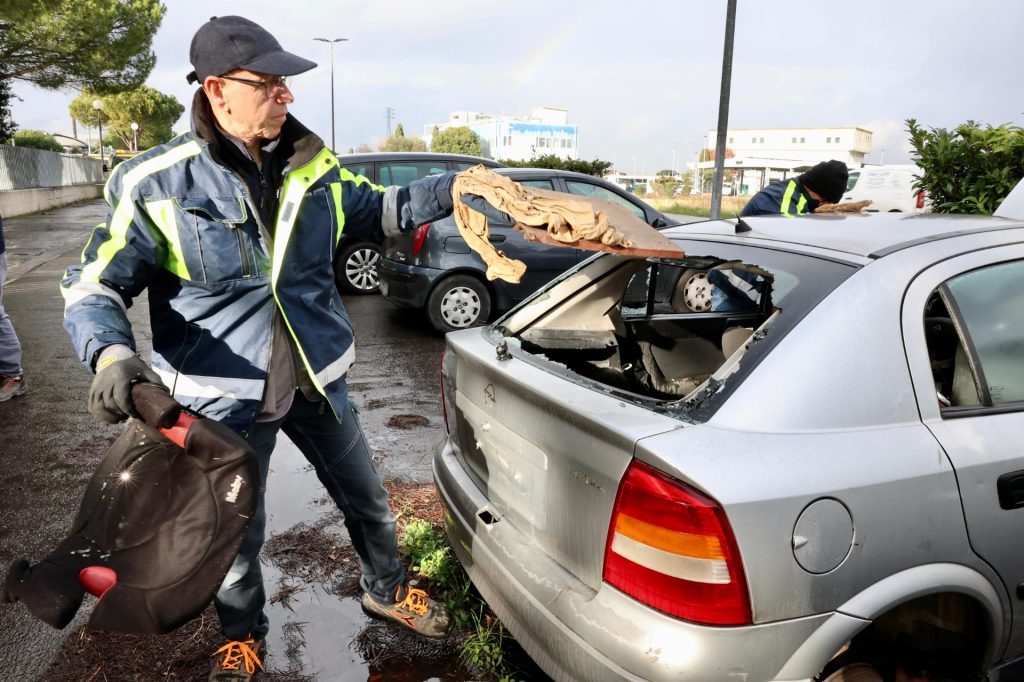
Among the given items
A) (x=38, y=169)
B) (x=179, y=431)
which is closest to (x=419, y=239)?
(x=179, y=431)

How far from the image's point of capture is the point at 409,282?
24.1 feet

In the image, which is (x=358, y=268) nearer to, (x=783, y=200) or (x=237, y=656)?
(x=783, y=200)

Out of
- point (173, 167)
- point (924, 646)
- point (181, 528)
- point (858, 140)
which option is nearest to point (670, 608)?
point (924, 646)

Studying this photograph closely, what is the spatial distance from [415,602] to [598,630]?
1.16m

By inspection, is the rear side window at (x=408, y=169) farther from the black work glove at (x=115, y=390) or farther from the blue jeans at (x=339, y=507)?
the black work glove at (x=115, y=390)

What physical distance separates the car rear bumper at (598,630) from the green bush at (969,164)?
13.9 ft

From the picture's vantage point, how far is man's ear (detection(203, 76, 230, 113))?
2.09m

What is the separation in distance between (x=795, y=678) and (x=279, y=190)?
195cm

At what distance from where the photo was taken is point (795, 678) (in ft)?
5.52

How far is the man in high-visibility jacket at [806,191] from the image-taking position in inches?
191

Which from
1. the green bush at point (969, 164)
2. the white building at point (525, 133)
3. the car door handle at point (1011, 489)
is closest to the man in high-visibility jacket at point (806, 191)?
the green bush at point (969, 164)

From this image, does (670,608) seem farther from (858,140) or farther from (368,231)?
(858,140)

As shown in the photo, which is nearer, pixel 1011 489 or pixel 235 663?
pixel 1011 489

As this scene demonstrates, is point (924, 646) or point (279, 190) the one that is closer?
point (924, 646)
